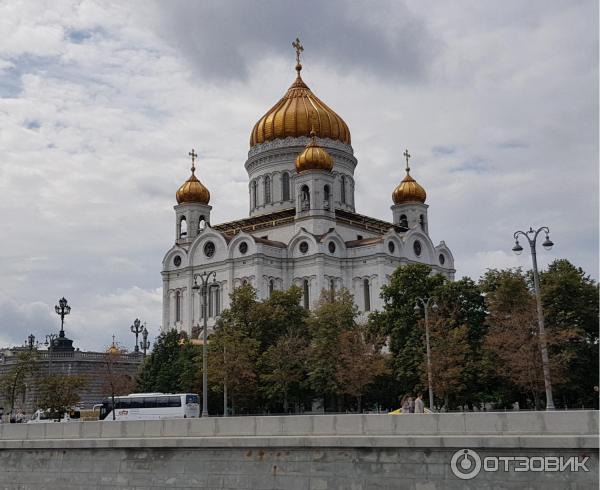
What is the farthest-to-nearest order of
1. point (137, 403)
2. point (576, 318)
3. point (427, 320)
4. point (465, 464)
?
point (137, 403) < point (427, 320) < point (576, 318) < point (465, 464)

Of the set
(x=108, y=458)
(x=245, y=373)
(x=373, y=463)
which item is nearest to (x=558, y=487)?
(x=373, y=463)

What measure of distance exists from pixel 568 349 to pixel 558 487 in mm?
21306

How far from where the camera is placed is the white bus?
4775 centimetres

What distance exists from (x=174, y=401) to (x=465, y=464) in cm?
2892

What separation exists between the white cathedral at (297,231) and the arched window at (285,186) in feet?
0.32

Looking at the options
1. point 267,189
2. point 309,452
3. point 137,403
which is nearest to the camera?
point 309,452

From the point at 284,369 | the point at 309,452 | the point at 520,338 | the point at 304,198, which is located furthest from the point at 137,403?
the point at 304,198

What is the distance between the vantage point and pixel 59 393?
199 feet

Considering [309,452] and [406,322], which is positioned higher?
[406,322]

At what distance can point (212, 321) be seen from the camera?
7519 centimetres

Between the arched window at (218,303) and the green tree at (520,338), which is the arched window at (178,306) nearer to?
the arched window at (218,303)

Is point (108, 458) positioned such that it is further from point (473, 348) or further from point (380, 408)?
point (380, 408)

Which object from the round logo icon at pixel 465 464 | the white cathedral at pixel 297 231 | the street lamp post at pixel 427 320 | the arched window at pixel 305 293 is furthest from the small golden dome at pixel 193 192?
the round logo icon at pixel 465 464

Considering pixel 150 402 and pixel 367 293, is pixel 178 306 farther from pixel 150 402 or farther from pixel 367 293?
pixel 150 402
